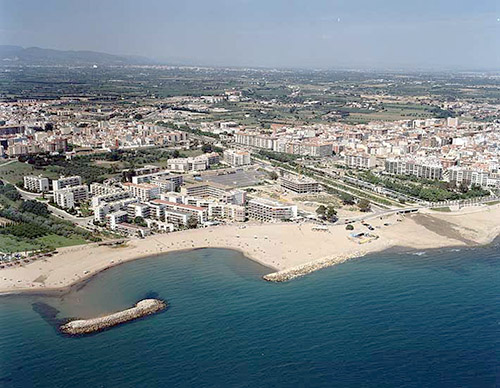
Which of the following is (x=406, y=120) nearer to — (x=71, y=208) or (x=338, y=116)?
(x=338, y=116)

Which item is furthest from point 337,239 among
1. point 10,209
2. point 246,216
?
point 10,209

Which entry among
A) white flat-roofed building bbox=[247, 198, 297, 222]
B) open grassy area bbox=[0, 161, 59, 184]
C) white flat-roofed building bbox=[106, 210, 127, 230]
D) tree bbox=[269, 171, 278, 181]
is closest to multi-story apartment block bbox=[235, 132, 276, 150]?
tree bbox=[269, 171, 278, 181]

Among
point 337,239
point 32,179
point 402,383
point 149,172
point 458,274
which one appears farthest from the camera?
point 149,172

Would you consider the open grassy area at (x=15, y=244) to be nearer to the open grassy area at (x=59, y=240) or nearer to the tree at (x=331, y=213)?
the open grassy area at (x=59, y=240)

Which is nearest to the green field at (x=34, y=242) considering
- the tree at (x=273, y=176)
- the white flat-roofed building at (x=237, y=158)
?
the tree at (x=273, y=176)

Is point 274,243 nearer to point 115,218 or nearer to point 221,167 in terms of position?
point 115,218

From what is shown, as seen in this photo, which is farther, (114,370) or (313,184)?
(313,184)

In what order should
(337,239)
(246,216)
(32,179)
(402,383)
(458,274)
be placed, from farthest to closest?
(32,179), (246,216), (337,239), (458,274), (402,383)
